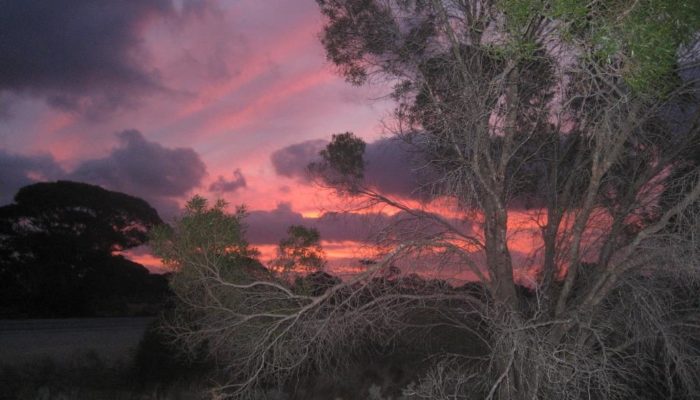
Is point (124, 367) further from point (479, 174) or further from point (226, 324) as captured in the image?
point (479, 174)

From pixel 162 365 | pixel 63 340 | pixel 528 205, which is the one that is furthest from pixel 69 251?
pixel 528 205

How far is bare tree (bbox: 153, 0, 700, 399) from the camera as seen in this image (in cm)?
886

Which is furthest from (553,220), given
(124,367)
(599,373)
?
(124,367)

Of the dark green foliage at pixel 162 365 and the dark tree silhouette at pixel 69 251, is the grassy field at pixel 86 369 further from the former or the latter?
the dark tree silhouette at pixel 69 251

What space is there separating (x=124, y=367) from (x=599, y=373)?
1544 centimetres

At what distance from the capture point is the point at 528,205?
49.0 ft

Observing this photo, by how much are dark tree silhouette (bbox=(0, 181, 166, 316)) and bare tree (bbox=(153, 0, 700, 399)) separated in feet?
69.3

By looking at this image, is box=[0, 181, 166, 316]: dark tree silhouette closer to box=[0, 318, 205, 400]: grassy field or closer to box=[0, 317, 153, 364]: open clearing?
box=[0, 317, 153, 364]: open clearing

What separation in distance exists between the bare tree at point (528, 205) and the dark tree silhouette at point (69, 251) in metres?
21.1

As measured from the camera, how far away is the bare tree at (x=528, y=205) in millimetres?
8859

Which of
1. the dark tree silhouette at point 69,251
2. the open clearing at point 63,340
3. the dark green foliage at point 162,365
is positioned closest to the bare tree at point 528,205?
the dark green foliage at point 162,365

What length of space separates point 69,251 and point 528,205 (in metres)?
25.7

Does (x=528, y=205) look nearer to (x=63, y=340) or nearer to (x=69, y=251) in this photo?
(x=63, y=340)

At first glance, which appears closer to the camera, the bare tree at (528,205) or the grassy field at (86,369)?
the bare tree at (528,205)
